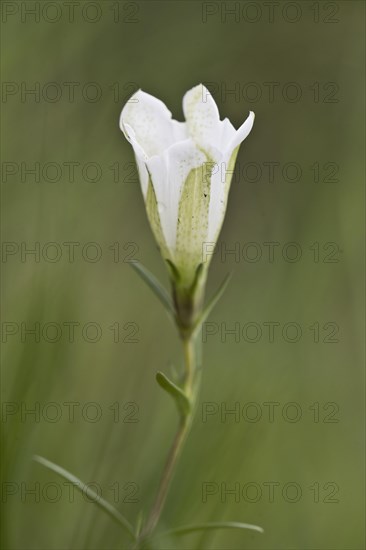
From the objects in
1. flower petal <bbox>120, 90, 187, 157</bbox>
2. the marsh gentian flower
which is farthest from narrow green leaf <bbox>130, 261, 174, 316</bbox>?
flower petal <bbox>120, 90, 187, 157</bbox>

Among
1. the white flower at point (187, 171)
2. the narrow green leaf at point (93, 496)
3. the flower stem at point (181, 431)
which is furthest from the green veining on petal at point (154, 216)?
the narrow green leaf at point (93, 496)

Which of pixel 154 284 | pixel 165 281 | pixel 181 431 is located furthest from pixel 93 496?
pixel 165 281

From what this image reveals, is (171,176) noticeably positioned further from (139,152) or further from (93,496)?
(93,496)

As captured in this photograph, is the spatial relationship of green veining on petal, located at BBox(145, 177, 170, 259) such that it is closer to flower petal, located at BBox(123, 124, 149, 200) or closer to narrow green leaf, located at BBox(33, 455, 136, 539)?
flower petal, located at BBox(123, 124, 149, 200)

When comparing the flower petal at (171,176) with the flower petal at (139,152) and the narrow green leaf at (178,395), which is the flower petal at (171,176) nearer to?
the flower petal at (139,152)

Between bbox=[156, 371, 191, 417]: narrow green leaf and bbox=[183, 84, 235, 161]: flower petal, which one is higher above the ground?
bbox=[183, 84, 235, 161]: flower petal

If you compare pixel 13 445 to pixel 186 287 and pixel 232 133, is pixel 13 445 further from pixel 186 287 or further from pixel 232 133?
pixel 232 133
